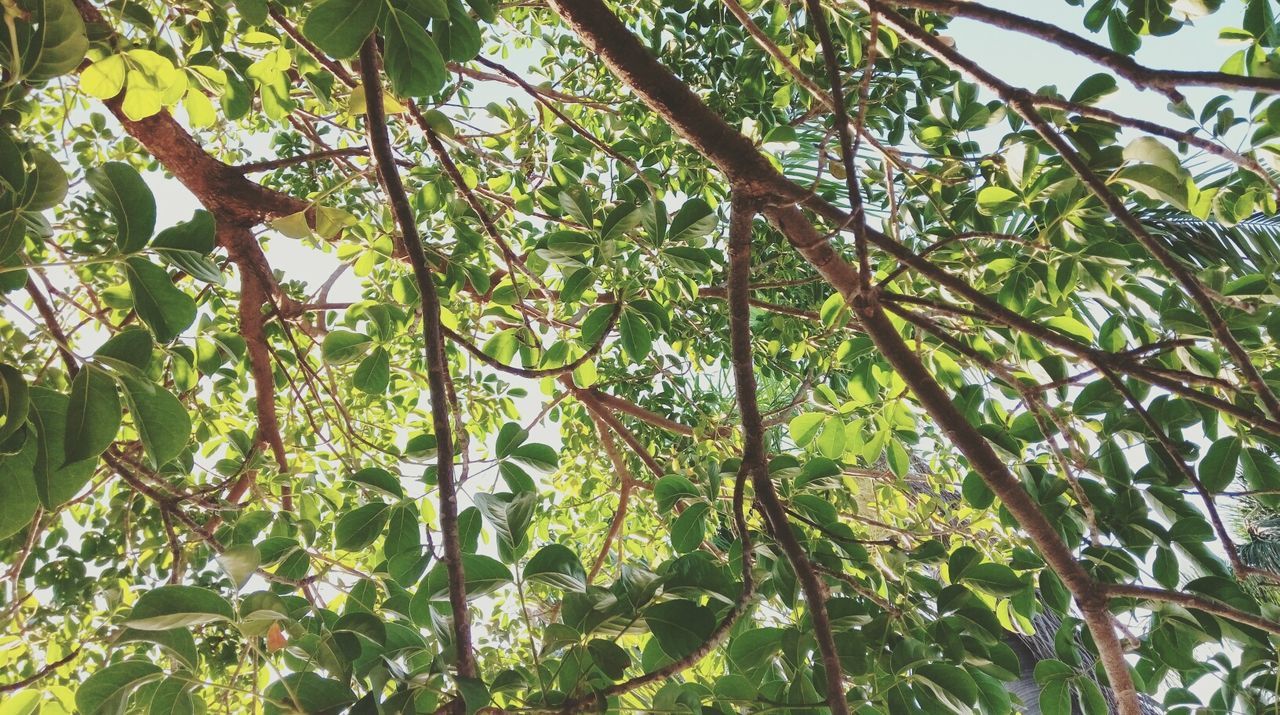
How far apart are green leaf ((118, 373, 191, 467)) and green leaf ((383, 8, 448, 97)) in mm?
340

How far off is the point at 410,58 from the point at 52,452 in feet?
1.43

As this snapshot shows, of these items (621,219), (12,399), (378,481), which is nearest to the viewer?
(12,399)

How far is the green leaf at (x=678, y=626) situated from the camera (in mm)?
717

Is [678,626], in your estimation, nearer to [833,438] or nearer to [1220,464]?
[833,438]

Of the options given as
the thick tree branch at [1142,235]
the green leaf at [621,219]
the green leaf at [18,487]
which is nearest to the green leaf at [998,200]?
the thick tree branch at [1142,235]

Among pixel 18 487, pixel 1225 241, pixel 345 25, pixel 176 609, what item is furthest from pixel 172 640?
pixel 1225 241

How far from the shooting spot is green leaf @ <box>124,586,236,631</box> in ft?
1.91

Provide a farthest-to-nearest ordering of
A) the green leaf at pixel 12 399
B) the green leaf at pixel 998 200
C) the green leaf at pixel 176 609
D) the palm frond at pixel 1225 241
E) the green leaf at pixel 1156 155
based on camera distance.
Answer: the palm frond at pixel 1225 241 < the green leaf at pixel 998 200 < the green leaf at pixel 1156 155 < the green leaf at pixel 176 609 < the green leaf at pixel 12 399

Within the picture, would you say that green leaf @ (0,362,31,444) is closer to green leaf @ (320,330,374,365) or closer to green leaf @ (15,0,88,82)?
green leaf @ (15,0,88,82)

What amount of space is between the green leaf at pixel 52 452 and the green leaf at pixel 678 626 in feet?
1.60

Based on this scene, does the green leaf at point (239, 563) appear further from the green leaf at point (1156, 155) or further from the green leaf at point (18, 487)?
the green leaf at point (1156, 155)

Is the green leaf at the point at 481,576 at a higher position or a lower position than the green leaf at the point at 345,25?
lower

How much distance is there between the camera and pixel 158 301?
623mm

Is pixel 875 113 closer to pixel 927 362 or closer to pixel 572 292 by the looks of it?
pixel 927 362
